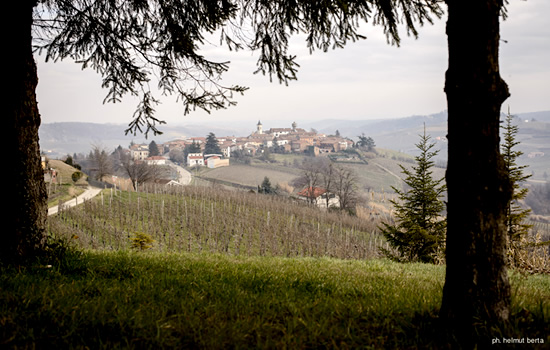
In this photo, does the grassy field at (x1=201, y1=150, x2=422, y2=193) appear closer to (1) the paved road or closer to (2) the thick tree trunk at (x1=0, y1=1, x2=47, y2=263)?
(1) the paved road

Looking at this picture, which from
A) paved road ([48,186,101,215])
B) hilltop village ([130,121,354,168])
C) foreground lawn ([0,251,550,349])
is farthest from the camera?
hilltop village ([130,121,354,168])

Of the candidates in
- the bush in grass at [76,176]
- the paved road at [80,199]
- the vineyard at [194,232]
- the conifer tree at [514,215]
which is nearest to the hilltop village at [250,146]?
the bush in grass at [76,176]

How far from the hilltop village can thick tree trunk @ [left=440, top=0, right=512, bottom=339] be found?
118609 millimetres

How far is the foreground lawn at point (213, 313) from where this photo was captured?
2.58 metres

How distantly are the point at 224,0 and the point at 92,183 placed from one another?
46.4 m

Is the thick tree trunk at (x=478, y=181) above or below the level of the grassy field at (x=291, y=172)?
above

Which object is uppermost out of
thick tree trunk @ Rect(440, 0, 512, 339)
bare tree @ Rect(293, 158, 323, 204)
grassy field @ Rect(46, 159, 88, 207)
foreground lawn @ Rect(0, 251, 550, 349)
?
thick tree trunk @ Rect(440, 0, 512, 339)

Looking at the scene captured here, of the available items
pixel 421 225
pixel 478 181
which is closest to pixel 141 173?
pixel 421 225

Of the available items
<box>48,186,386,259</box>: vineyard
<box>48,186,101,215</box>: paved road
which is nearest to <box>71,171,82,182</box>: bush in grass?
<box>48,186,101,215</box>: paved road

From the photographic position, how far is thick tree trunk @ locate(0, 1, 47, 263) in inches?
184

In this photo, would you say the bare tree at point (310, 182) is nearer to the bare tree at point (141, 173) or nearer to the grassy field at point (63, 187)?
the bare tree at point (141, 173)

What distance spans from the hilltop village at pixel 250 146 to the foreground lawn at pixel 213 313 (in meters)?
117

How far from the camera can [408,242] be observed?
1308 cm

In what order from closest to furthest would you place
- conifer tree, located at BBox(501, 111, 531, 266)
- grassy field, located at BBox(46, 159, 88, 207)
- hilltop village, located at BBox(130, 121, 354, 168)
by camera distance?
conifer tree, located at BBox(501, 111, 531, 266) → grassy field, located at BBox(46, 159, 88, 207) → hilltop village, located at BBox(130, 121, 354, 168)
